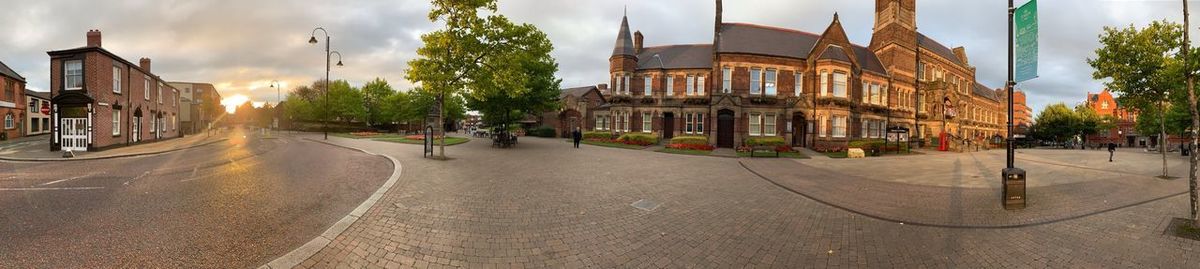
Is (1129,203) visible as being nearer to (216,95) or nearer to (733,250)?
(733,250)

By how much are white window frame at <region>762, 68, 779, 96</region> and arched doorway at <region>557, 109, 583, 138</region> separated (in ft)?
74.7

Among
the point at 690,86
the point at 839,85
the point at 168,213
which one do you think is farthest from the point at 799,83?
the point at 168,213

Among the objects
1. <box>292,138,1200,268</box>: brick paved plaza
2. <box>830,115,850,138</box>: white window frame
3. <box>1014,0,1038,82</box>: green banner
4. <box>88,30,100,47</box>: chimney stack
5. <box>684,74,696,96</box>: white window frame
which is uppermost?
<box>88,30,100,47</box>: chimney stack

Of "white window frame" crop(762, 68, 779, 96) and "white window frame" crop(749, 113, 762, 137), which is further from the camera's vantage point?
"white window frame" crop(762, 68, 779, 96)

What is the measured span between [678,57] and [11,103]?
173 feet

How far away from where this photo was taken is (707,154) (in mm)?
22219

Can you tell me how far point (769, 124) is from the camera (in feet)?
100

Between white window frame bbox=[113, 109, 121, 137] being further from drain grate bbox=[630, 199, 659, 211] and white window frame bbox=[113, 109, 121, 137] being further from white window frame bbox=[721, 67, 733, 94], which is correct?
white window frame bbox=[721, 67, 733, 94]

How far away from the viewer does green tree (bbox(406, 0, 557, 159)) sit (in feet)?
52.3

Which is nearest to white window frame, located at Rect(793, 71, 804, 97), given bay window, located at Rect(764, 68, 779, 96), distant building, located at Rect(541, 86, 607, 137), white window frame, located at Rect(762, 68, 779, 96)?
white window frame, located at Rect(762, 68, 779, 96)

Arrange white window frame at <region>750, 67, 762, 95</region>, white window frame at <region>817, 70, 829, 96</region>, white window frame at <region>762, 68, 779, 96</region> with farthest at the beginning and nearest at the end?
white window frame at <region>762, 68, 779, 96</region>, white window frame at <region>750, 67, 762, 95</region>, white window frame at <region>817, 70, 829, 96</region>

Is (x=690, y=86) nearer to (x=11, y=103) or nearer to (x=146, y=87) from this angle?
(x=146, y=87)

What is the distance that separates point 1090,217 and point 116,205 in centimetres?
1679

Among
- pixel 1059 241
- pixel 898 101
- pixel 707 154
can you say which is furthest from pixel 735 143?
pixel 1059 241
